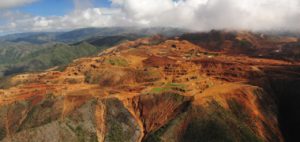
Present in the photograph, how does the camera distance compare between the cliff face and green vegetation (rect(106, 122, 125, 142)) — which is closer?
the cliff face

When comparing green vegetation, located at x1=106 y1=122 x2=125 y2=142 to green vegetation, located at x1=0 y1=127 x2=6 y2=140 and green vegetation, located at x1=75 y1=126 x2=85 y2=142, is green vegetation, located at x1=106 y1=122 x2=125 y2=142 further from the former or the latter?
green vegetation, located at x1=0 y1=127 x2=6 y2=140

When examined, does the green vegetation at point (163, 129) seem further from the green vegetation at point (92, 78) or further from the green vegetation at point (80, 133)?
the green vegetation at point (92, 78)

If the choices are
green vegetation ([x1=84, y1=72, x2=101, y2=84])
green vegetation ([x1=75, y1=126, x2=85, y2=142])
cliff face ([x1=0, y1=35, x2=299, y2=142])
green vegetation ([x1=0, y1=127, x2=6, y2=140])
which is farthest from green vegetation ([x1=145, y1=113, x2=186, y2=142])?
green vegetation ([x1=0, y1=127, x2=6, y2=140])

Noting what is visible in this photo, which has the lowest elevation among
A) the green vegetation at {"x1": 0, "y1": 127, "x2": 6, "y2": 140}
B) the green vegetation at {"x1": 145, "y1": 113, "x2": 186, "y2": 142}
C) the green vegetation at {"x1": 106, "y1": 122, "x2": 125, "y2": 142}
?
the green vegetation at {"x1": 0, "y1": 127, "x2": 6, "y2": 140}

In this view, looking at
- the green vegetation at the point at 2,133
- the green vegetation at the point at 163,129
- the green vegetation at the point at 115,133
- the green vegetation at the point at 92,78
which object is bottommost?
the green vegetation at the point at 2,133

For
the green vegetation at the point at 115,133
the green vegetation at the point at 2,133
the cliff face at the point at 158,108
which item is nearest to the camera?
the cliff face at the point at 158,108

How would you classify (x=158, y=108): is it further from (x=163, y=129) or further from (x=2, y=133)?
(x=2, y=133)

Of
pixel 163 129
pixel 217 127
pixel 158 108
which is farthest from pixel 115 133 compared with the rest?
pixel 217 127

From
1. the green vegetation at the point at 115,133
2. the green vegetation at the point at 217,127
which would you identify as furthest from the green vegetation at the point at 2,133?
the green vegetation at the point at 217,127

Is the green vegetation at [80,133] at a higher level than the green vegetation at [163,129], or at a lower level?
lower
